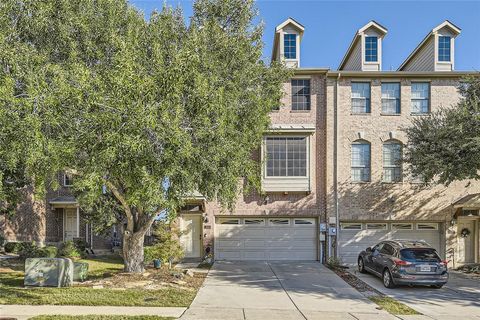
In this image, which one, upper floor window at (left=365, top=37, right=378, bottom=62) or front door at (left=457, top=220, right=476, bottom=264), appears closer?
front door at (left=457, top=220, right=476, bottom=264)

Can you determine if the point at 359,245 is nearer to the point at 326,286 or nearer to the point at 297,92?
the point at 326,286

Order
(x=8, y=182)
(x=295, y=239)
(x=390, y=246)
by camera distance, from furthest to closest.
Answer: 1. (x=295, y=239)
2. (x=8, y=182)
3. (x=390, y=246)

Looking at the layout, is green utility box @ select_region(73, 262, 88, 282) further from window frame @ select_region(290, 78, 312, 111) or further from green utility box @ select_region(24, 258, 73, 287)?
window frame @ select_region(290, 78, 312, 111)

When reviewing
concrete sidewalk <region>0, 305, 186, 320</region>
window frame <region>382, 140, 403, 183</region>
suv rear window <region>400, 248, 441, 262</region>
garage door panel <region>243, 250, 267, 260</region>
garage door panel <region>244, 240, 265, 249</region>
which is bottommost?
garage door panel <region>243, 250, 267, 260</region>

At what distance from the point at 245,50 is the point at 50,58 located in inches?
231

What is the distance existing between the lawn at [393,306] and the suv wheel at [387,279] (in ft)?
5.44

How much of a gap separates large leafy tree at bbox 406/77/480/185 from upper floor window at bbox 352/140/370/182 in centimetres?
314

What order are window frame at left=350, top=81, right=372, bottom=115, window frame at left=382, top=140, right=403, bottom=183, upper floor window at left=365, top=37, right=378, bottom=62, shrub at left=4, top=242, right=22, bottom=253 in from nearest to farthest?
window frame at left=382, top=140, right=403, bottom=183, window frame at left=350, top=81, right=372, bottom=115, upper floor window at left=365, top=37, right=378, bottom=62, shrub at left=4, top=242, right=22, bottom=253

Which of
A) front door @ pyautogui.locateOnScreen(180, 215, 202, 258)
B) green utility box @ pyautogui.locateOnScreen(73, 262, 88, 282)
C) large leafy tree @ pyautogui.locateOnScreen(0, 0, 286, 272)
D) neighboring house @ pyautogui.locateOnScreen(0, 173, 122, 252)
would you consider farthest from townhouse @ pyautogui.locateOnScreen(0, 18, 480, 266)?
neighboring house @ pyautogui.locateOnScreen(0, 173, 122, 252)

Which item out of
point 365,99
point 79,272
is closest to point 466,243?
point 365,99

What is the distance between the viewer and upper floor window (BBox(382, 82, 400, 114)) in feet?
63.7

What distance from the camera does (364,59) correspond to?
1988 centimetres

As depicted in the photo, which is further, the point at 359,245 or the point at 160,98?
the point at 359,245

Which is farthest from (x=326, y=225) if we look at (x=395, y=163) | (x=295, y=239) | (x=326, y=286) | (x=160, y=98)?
(x=160, y=98)
